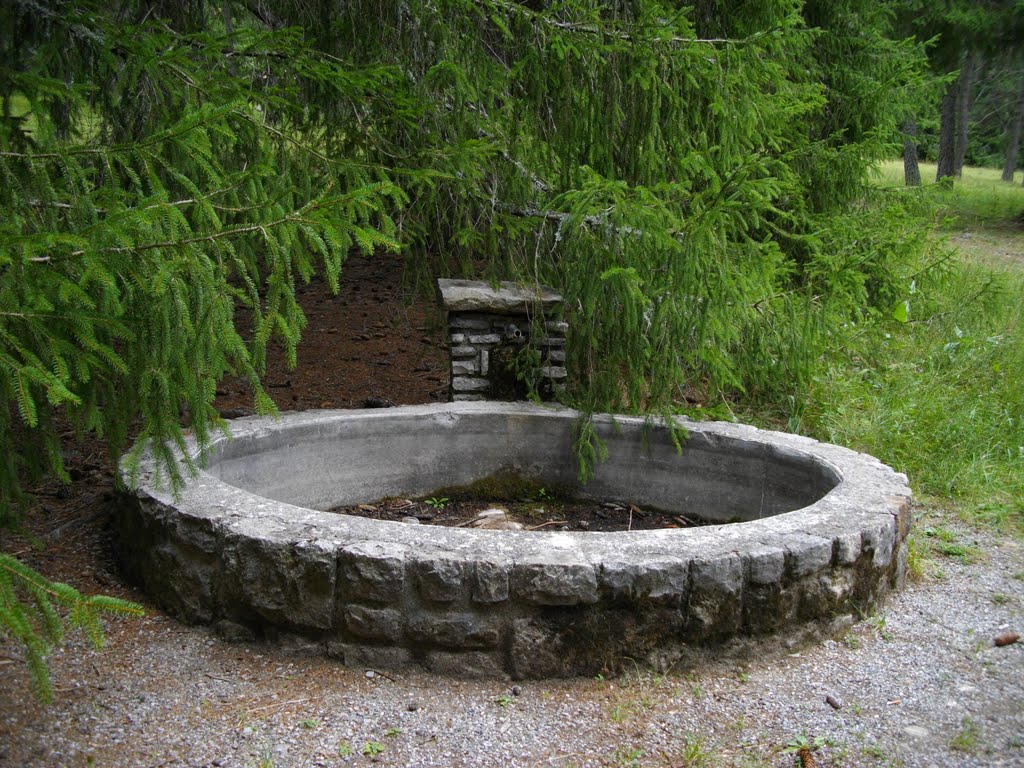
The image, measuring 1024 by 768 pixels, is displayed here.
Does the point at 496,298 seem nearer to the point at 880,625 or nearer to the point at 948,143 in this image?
the point at 880,625

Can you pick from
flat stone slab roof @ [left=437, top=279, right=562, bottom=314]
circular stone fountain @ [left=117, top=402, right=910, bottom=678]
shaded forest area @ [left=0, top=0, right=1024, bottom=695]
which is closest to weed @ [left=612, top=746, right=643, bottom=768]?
circular stone fountain @ [left=117, top=402, right=910, bottom=678]

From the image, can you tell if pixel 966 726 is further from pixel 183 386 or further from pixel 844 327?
pixel 844 327

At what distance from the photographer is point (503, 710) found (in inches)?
117

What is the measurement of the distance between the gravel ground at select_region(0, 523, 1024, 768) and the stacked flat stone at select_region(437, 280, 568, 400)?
247 centimetres

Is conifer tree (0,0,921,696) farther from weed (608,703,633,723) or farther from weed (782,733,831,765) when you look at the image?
weed (782,733,831,765)

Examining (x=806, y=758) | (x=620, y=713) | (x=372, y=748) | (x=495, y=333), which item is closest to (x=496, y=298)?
(x=495, y=333)

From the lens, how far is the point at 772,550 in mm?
3303

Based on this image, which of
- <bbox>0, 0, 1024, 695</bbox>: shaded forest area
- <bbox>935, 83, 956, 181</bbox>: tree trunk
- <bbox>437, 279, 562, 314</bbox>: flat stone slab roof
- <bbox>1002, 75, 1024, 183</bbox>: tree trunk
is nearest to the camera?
<bbox>0, 0, 1024, 695</bbox>: shaded forest area

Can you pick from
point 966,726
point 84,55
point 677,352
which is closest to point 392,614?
point 966,726

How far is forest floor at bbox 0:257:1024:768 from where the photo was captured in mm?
2717

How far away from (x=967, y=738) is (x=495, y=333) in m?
3.37

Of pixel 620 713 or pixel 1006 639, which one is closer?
pixel 620 713

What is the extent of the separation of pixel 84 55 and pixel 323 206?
2049mm

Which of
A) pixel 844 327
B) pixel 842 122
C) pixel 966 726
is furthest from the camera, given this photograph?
pixel 842 122
